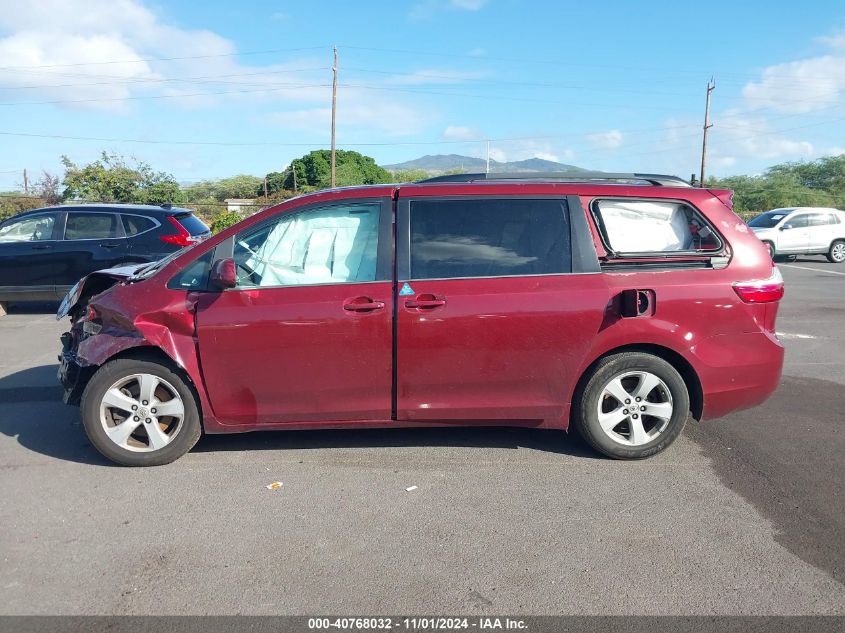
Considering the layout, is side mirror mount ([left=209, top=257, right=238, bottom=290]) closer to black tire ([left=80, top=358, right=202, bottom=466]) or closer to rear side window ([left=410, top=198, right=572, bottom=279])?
black tire ([left=80, top=358, right=202, bottom=466])

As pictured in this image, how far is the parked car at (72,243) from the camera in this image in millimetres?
10195

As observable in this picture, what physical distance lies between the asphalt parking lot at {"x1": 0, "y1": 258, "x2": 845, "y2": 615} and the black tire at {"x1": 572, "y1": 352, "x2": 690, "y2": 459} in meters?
0.13

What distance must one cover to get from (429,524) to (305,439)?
1.58 meters

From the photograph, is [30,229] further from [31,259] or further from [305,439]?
[305,439]

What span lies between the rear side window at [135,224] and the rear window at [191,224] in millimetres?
423

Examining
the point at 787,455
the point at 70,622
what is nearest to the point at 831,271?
the point at 787,455

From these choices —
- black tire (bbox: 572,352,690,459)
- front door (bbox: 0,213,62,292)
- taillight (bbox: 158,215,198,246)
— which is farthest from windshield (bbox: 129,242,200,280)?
front door (bbox: 0,213,62,292)

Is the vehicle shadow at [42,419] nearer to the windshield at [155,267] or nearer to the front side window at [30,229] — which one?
the windshield at [155,267]

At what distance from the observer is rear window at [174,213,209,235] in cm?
1051

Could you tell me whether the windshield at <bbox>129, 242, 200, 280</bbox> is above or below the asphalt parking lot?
above

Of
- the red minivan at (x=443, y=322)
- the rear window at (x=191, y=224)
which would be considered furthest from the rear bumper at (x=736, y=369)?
the rear window at (x=191, y=224)

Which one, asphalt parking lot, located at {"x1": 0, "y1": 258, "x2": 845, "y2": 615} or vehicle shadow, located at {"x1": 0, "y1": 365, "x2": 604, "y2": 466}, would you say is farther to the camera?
vehicle shadow, located at {"x1": 0, "y1": 365, "x2": 604, "y2": 466}

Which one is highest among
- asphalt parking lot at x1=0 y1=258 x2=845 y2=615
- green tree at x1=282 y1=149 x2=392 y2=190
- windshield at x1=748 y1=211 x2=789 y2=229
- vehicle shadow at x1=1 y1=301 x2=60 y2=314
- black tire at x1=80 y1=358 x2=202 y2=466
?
green tree at x1=282 y1=149 x2=392 y2=190

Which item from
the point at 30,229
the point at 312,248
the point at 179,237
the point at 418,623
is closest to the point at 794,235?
the point at 179,237
